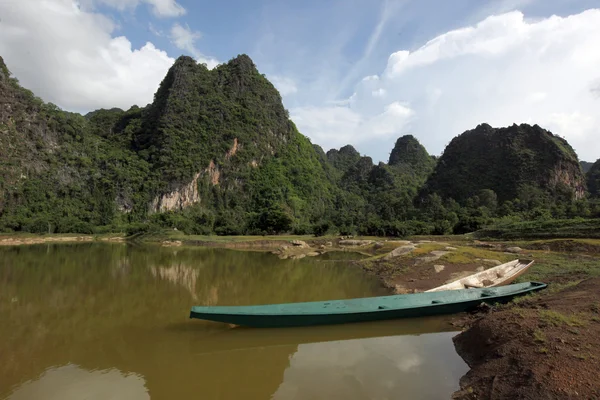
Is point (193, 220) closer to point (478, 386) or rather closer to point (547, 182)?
point (478, 386)

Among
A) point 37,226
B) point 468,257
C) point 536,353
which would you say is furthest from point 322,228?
point 536,353

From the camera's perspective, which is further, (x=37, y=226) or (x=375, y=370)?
(x=37, y=226)

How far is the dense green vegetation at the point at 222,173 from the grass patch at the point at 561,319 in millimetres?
36456

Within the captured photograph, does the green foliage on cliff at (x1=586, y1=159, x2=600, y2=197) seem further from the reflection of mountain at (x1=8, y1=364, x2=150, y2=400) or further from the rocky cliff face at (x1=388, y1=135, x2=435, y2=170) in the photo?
the reflection of mountain at (x1=8, y1=364, x2=150, y2=400)

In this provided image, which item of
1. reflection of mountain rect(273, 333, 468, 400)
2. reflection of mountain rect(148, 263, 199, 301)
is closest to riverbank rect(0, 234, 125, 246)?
reflection of mountain rect(148, 263, 199, 301)

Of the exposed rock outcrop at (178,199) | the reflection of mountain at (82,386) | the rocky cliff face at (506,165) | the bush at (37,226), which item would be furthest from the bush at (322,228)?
the reflection of mountain at (82,386)

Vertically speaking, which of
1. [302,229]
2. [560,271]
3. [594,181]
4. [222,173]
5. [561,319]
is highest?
[222,173]

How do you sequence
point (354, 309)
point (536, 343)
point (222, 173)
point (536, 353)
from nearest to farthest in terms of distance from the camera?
point (536, 353) → point (536, 343) → point (354, 309) → point (222, 173)

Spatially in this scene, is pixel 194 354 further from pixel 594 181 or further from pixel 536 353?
pixel 594 181

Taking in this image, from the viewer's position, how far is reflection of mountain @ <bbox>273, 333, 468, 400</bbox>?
5.10m

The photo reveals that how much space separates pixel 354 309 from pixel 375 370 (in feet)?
7.26

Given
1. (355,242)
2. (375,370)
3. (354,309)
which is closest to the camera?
(375,370)

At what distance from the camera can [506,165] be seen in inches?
2478

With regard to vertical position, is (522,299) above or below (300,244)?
above
